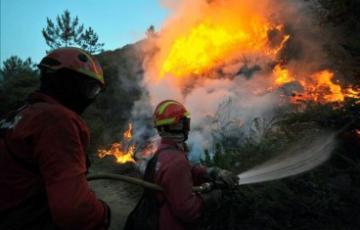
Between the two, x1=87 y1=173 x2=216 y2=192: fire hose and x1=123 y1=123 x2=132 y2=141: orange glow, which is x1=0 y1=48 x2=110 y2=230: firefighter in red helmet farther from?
x1=123 y1=123 x2=132 y2=141: orange glow

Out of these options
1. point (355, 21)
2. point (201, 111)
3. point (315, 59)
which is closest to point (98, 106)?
point (201, 111)

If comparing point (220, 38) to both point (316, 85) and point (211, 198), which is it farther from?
point (211, 198)

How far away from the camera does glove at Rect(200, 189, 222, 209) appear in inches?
145

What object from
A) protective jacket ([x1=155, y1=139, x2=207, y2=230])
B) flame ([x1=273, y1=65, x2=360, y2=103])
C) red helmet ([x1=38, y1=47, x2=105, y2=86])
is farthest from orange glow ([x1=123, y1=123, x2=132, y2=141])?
red helmet ([x1=38, y1=47, x2=105, y2=86])

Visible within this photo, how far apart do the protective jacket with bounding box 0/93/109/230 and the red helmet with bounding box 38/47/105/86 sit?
0.92 ft

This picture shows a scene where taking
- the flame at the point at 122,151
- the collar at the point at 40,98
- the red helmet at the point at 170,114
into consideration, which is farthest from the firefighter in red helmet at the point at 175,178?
A: the flame at the point at 122,151

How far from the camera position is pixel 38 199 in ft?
7.55

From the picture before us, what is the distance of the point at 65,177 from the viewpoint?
2.16 metres

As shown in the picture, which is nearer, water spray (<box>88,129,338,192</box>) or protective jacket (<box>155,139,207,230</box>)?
protective jacket (<box>155,139,207,230</box>)

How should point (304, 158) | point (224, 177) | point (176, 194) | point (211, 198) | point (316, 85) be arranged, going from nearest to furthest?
point (176, 194) → point (211, 198) → point (224, 177) → point (304, 158) → point (316, 85)

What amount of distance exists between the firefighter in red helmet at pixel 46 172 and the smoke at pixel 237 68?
32.2ft

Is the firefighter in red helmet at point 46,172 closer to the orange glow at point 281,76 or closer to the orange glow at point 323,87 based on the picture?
the orange glow at point 323,87

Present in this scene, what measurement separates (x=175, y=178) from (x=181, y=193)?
14cm

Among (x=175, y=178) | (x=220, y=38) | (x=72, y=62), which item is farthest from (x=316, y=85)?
(x=72, y=62)
